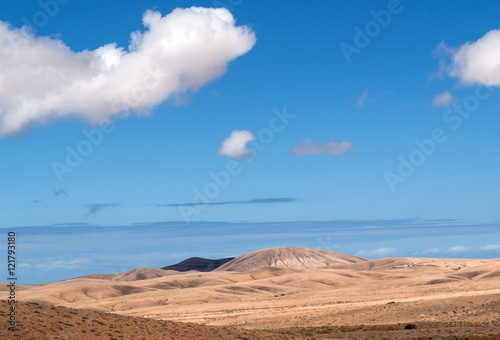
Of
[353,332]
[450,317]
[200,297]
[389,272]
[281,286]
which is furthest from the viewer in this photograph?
[389,272]

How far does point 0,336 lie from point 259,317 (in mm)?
47665

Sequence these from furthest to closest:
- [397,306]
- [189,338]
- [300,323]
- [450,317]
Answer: [397,306] → [300,323] → [450,317] → [189,338]

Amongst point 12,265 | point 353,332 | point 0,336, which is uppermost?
point 12,265

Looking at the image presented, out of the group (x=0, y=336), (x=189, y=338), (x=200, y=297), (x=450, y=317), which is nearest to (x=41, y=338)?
(x=0, y=336)

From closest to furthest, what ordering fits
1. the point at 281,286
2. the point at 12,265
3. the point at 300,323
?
the point at 12,265 → the point at 300,323 → the point at 281,286

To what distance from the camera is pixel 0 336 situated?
98.4ft

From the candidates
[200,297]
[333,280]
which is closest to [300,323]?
[200,297]

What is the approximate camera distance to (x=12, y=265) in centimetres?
2544

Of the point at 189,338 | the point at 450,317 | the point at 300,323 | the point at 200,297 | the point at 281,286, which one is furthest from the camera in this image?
the point at 281,286

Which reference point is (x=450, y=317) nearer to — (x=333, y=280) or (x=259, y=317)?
(x=259, y=317)

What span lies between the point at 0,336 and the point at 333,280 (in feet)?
487

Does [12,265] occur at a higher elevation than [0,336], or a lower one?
higher

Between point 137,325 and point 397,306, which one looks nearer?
point 137,325

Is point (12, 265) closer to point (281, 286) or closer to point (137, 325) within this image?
point (137, 325)
